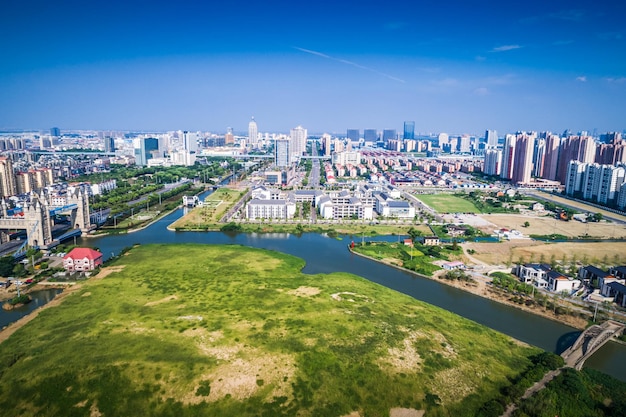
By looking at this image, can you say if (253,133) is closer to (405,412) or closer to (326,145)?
(326,145)

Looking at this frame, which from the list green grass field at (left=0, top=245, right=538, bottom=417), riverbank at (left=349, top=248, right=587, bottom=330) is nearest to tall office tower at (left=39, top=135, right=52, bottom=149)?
green grass field at (left=0, top=245, right=538, bottom=417)

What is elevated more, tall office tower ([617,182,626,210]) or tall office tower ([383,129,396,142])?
tall office tower ([383,129,396,142])

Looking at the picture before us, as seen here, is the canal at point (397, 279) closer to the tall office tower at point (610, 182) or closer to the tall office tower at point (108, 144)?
the tall office tower at point (610, 182)


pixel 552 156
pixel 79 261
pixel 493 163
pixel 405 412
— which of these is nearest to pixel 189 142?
pixel 493 163

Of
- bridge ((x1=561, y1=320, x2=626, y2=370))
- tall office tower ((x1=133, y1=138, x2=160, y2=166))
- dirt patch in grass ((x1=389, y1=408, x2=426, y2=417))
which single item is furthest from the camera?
tall office tower ((x1=133, y1=138, x2=160, y2=166))

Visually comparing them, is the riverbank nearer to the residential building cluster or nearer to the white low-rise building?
the residential building cluster

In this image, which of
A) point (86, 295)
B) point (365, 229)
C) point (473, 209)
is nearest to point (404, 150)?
point (473, 209)

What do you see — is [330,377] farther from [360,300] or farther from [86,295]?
[86,295]
